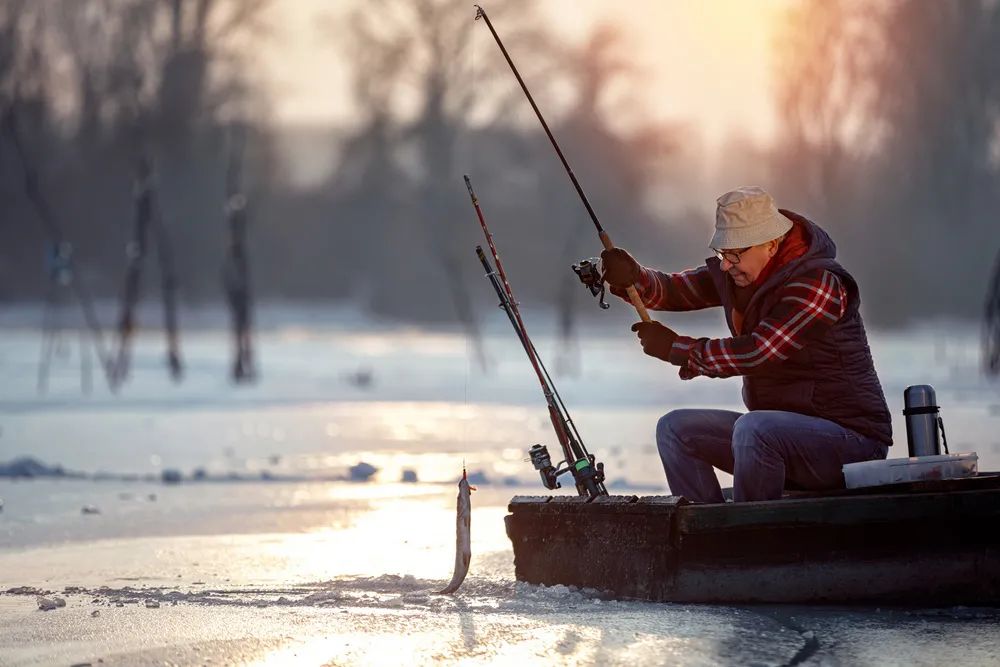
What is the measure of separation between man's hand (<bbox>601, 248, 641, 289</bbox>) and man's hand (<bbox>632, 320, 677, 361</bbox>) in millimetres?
274

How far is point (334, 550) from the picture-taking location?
246 inches

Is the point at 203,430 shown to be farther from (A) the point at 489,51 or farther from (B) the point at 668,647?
(A) the point at 489,51

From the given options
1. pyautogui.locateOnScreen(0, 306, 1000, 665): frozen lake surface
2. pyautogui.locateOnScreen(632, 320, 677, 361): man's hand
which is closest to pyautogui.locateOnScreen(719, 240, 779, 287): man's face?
pyautogui.locateOnScreen(632, 320, 677, 361): man's hand

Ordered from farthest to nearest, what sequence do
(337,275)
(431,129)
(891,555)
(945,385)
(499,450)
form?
1. (337,275)
2. (431,129)
3. (945,385)
4. (499,450)
5. (891,555)

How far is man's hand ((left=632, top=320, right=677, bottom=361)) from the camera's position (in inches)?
197

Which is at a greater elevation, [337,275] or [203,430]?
[337,275]

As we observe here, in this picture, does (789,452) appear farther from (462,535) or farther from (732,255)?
(462,535)

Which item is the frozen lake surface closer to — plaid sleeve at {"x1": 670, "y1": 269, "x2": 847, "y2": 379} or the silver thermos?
the silver thermos

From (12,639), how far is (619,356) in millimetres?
22944

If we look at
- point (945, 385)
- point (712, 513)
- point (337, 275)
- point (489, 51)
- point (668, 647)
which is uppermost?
point (489, 51)

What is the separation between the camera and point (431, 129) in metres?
32.6

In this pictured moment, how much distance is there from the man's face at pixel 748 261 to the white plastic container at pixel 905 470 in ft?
2.20

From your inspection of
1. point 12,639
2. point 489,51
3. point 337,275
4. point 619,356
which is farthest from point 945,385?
point 337,275

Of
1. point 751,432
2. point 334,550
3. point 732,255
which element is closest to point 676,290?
point 732,255
